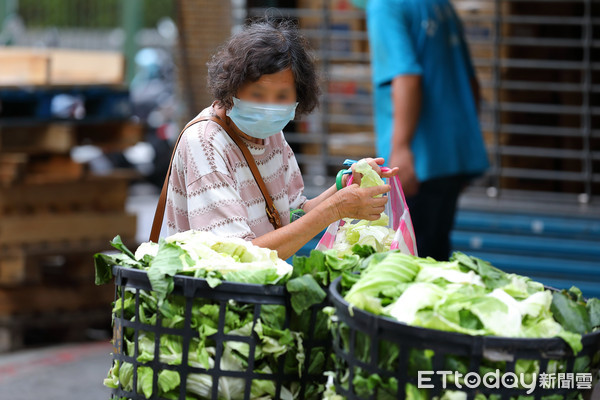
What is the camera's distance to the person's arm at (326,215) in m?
2.56

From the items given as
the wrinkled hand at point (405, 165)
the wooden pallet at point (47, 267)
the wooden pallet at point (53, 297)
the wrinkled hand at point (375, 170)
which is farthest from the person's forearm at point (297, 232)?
the wooden pallet at point (53, 297)

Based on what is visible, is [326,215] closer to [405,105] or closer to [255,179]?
[255,179]

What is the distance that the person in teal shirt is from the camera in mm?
4434

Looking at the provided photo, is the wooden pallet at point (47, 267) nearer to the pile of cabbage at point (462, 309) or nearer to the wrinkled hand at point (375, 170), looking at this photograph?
the wrinkled hand at point (375, 170)

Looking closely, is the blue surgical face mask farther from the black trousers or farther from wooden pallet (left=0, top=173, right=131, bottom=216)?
wooden pallet (left=0, top=173, right=131, bottom=216)

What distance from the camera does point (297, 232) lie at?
257 centimetres

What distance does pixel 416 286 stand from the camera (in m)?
1.74

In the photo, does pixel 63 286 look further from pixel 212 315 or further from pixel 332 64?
pixel 212 315

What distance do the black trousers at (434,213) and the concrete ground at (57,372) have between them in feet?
6.32

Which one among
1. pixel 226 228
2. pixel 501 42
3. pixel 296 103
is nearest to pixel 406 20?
pixel 501 42

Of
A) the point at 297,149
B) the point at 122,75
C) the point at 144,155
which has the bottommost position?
the point at 144,155

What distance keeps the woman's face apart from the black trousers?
81.9 inches

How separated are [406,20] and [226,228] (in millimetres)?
2332

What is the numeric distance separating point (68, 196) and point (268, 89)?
3.64 m
